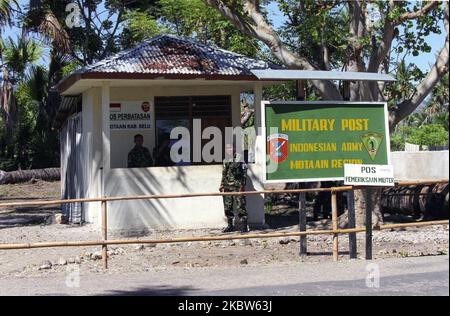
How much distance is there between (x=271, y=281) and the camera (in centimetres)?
997

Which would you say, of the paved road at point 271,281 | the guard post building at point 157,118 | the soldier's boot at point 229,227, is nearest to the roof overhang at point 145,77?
the guard post building at point 157,118

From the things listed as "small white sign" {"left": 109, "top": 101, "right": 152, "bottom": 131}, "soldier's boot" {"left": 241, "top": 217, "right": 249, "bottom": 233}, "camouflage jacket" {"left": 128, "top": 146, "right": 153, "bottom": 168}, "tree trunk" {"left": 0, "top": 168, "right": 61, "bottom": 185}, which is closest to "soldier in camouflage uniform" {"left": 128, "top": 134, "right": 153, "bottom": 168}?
"camouflage jacket" {"left": 128, "top": 146, "right": 153, "bottom": 168}

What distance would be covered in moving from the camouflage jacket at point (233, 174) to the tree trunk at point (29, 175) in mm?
21561

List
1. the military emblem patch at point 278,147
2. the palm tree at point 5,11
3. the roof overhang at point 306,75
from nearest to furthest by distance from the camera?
the roof overhang at point 306,75 → the military emblem patch at point 278,147 → the palm tree at point 5,11

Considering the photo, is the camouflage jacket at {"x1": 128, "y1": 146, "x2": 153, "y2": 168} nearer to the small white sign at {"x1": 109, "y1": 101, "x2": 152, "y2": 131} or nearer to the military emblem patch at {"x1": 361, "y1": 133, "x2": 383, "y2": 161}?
the small white sign at {"x1": 109, "y1": 101, "x2": 152, "y2": 131}

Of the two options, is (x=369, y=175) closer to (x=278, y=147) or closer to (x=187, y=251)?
(x=278, y=147)

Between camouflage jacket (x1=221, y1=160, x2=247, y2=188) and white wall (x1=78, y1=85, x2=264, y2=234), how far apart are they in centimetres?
94

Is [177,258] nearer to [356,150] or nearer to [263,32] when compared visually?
[356,150]

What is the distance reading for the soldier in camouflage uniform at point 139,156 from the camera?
17500 millimetres

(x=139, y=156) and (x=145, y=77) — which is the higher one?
(x=145, y=77)

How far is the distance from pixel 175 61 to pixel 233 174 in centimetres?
288

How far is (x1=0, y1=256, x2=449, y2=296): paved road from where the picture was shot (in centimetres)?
907

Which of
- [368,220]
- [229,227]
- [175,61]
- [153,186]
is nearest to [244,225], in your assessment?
[229,227]

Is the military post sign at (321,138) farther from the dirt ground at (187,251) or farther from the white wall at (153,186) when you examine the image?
the white wall at (153,186)
